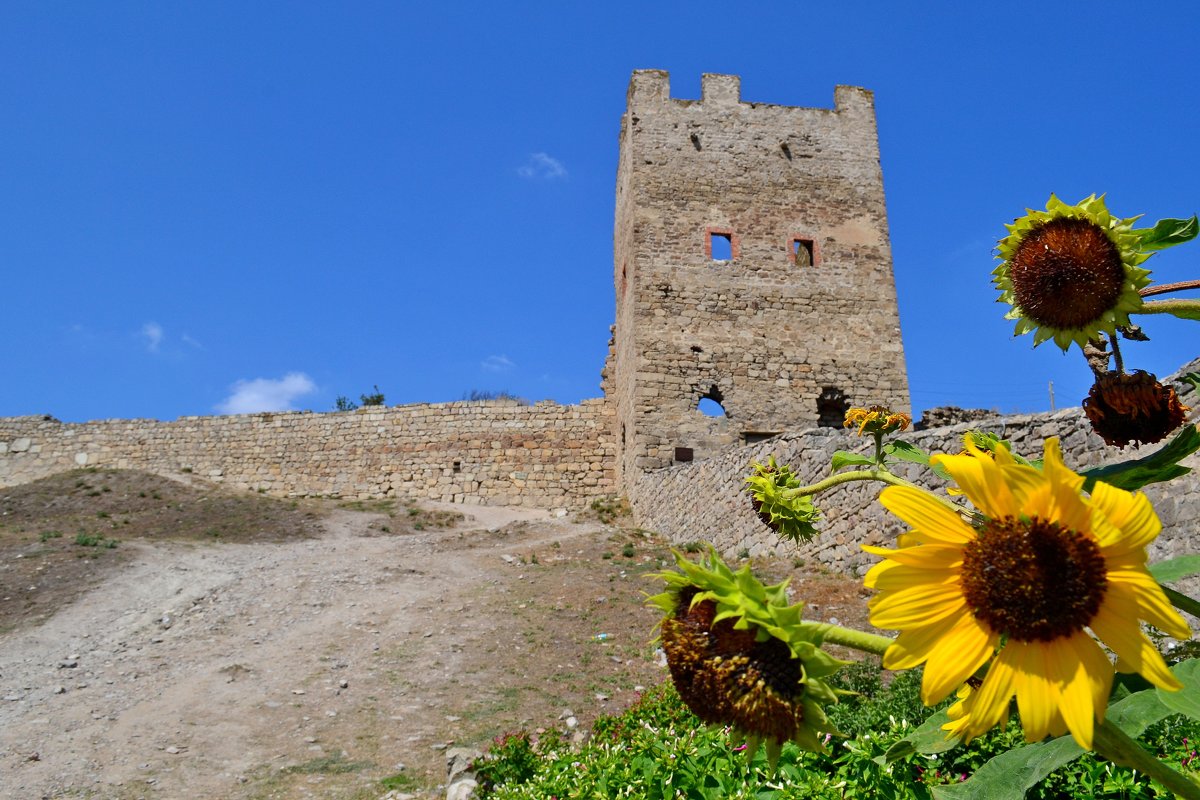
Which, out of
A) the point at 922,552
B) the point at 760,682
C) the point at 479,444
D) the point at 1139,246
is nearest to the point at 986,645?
the point at 922,552

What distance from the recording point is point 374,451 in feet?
→ 66.0

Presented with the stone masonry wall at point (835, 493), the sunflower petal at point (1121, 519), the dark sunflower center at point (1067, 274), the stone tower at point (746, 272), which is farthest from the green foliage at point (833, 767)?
the stone tower at point (746, 272)

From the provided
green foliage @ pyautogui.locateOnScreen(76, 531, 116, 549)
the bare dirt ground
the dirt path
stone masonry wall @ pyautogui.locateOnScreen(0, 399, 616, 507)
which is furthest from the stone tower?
green foliage @ pyautogui.locateOnScreen(76, 531, 116, 549)

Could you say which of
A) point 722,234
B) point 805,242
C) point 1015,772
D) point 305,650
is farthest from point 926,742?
point 805,242

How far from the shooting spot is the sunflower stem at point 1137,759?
0.87m

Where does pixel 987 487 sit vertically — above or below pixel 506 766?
above

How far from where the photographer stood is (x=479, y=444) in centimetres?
1955

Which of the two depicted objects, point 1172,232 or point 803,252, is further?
point 803,252

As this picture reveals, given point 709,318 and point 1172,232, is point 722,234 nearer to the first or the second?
point 709,318

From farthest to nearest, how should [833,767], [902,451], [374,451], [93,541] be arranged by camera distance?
[374,451], [93,541], [833,767], [902,451]

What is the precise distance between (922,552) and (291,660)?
8.33 m

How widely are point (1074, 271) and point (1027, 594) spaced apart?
0.54m

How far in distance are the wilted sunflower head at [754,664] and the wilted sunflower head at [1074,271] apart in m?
0.56

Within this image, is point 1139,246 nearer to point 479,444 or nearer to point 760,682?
point 760,682
